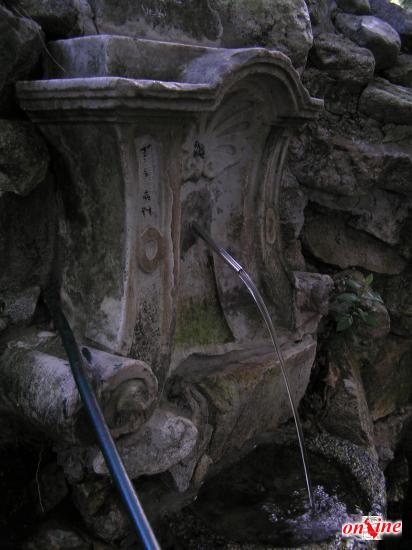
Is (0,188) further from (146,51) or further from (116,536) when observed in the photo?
(116,536)

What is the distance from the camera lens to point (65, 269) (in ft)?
6.57

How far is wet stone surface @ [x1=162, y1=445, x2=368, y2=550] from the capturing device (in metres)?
2.04

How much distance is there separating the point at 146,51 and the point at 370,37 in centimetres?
170

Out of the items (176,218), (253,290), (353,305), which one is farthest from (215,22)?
(353,305)

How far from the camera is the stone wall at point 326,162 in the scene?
1791mm

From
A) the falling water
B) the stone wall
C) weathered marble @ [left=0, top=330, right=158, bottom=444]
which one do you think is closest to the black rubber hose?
weathered marble @ [left=0, top=330, right=158, bottom=444]

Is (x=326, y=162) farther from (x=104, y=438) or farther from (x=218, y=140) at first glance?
(x=104, y=438)

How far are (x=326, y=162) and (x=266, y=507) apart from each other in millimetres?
1684

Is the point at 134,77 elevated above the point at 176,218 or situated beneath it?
elevated above

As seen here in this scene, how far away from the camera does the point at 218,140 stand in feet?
7.30

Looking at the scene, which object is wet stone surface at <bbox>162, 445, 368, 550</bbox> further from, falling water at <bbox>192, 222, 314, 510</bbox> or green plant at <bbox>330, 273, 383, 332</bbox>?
green plant at <bbox>330, 273, 383, 332</bbox>

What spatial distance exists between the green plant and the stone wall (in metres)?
0.13

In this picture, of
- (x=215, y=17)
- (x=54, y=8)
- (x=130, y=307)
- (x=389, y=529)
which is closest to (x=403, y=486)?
(x=389, y=529)

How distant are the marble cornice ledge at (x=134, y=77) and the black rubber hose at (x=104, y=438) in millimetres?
688
